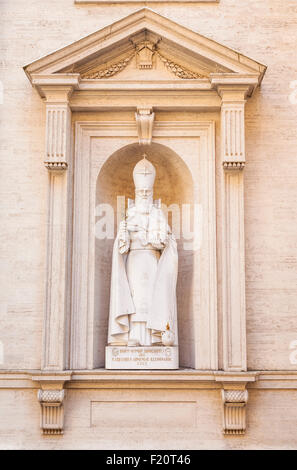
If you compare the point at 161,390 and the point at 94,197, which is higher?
the point at 94,197

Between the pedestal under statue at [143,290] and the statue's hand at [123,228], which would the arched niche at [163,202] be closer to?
the pedestal under statue at [143,290]

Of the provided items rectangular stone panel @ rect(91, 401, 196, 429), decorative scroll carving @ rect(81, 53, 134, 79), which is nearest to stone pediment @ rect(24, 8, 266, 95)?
decorative scroll carving @ rect(81, 53, 134, 79)

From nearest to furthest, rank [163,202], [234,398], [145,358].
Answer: [234,398] < [145,358] < [163,202]

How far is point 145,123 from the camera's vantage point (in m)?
9.69

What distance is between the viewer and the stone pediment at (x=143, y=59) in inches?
372

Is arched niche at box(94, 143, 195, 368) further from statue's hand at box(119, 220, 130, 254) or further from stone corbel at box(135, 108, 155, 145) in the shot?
statue's hand at box(119, 220, 130, 254)

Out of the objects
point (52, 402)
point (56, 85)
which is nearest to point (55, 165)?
point (56, 85)

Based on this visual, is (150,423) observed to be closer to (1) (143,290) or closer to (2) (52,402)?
(2) (52,402)

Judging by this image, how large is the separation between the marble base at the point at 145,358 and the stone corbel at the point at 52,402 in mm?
718

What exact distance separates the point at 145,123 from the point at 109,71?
0.93 meters

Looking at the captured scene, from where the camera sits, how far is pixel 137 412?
29.8 feet

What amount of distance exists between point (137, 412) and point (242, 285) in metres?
2.17

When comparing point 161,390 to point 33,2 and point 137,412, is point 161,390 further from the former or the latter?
point 33,2
